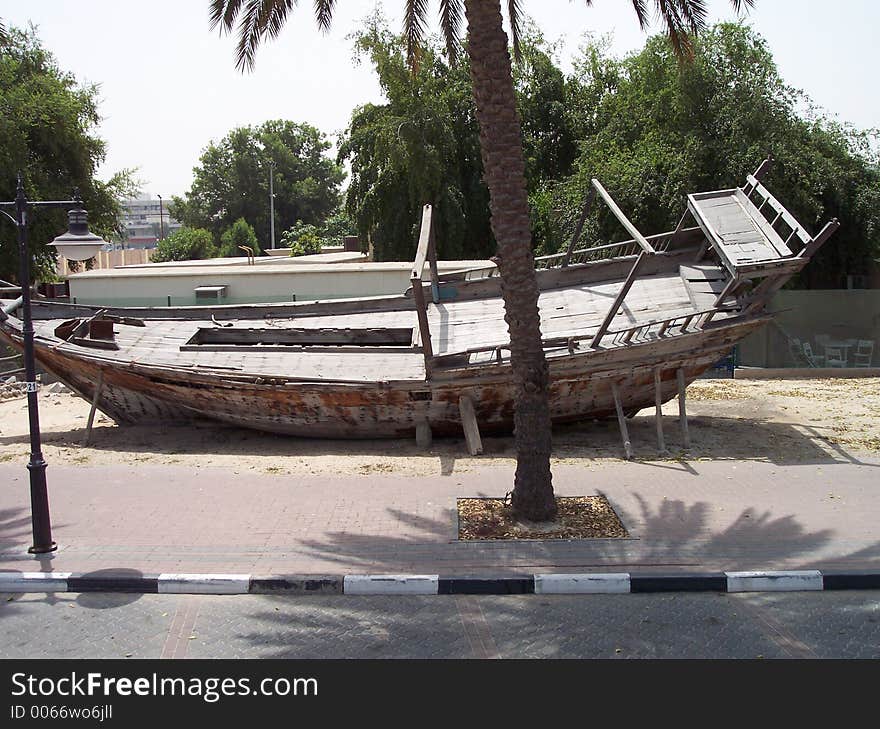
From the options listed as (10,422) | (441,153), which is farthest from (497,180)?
→ (441,153)

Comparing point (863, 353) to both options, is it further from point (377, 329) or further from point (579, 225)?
point (377, 329)

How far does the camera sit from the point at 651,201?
21.0 metres

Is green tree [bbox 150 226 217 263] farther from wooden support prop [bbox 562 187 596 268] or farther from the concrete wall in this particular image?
wooden support prop [bbox 562 187 596 268]

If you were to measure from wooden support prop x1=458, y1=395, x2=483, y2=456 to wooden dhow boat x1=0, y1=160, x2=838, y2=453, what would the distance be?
3cm

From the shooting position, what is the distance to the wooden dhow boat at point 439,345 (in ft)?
38.6


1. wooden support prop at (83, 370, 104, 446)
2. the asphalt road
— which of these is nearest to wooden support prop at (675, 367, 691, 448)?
the asphalt road

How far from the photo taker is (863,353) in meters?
18.6

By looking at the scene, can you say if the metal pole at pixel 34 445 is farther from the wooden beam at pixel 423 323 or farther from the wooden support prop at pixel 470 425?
the wooden support prop at pixel 470 425

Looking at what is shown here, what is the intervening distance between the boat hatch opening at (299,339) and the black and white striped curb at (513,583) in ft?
20.3

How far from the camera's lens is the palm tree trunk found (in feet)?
26.8

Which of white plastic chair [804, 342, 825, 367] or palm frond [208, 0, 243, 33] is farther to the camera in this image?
white plastic chair [804, 342, 825, 367]

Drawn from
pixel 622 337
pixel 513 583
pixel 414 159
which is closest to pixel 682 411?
pixel 622 337
